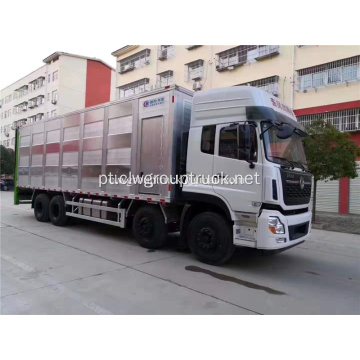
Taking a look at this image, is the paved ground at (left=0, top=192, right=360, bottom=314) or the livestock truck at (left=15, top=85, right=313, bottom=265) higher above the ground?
the livestock truck at (left=15, top=85, right=313, bottom=265)

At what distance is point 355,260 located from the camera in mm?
6855

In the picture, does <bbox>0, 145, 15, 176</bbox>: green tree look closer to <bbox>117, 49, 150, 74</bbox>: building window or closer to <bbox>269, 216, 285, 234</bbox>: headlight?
→ <bbox>117, 49, 150, 74</bbox>: building window

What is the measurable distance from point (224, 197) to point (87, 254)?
3.08 metres

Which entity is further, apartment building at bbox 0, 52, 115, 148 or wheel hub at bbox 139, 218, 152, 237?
apartment building at bbox 0, 52, 115, 148

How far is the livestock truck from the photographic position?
5.06 m

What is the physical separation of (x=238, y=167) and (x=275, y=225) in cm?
113

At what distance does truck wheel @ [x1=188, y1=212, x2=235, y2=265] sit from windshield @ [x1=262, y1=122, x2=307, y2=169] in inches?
56.7

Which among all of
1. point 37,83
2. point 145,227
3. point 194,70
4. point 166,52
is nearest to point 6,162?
point 37,83

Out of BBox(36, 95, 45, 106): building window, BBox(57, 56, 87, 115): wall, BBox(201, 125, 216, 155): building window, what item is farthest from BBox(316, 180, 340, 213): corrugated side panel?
BBox(36, 95, 45, 106): building window

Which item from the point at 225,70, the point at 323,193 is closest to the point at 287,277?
the point at 323,193

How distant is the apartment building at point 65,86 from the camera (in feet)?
135

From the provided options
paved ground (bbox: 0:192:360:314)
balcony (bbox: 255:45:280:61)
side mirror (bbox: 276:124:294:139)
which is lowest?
paved ground (bbox: 0:192:360:314)

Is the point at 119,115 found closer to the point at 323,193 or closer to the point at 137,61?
the point at 323,193

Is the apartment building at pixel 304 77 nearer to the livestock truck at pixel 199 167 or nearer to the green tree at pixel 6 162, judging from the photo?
the livestock truck at pixel 199 167
